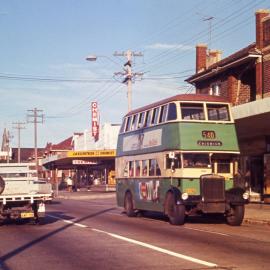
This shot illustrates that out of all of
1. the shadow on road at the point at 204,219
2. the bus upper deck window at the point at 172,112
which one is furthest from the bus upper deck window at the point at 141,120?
the shadow on road at the point at 204,219

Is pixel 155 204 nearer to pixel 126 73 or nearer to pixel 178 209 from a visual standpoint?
pixel 178 209

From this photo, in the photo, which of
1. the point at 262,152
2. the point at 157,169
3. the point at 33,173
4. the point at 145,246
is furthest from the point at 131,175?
the point at 145,246

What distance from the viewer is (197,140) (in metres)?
20.3

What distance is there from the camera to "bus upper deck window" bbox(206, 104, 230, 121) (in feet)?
68.7

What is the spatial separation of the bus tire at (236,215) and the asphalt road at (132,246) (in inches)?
12.0

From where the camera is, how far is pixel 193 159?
2022 cm

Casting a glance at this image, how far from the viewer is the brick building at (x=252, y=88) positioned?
96.3 ft

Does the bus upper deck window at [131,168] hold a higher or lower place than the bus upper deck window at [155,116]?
lower

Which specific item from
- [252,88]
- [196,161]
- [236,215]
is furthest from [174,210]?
[252,88]

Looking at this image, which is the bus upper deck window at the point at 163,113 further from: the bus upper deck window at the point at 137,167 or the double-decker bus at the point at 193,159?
the bus upper deck window at the point at 137,167

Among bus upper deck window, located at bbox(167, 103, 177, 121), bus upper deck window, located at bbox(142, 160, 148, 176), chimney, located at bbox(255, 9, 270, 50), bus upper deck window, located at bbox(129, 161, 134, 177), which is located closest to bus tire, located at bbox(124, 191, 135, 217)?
bus upper deck window, located at bbox(129, 161, 134, 177)

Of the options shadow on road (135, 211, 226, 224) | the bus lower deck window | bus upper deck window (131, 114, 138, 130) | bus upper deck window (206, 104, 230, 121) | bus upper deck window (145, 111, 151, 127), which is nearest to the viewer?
the bus lower deck window

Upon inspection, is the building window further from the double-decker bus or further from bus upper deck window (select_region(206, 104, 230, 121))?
bus upper deck window (select_region(206, 104, 230, 121))

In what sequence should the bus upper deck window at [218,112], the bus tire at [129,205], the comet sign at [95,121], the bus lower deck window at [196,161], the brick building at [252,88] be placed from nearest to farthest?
the bus lower deck window at [196,161]
the bus upper deck window at [218,112]
the bus tire at [129,205]
the brick building at [252,88]
the comet sign at [95,121]
